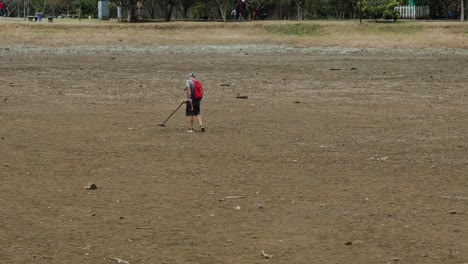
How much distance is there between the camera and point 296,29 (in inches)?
2058

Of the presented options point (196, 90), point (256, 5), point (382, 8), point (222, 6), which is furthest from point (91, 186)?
point (256, 5)

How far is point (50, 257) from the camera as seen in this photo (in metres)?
9.97

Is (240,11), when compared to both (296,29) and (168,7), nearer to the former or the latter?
(168,7)

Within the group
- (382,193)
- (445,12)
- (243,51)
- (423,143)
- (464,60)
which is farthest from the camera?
(445,12)

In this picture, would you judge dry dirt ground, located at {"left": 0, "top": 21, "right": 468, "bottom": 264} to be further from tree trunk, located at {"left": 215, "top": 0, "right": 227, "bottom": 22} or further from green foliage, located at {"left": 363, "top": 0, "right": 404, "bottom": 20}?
tree trunk, located at {"left": 215, "top": 0, "right": 227, "bottom": 22}

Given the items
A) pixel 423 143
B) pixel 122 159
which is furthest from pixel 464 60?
pixel 122 159

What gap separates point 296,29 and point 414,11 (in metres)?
15.8

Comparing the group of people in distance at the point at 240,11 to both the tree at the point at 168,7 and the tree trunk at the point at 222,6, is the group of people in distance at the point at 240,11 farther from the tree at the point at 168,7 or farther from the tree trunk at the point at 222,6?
the tree at the point at 168,7

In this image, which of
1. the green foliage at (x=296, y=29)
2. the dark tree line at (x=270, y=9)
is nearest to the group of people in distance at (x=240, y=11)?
the dark tree line at (x=270, y=9)

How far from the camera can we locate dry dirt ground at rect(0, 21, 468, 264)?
412 inches

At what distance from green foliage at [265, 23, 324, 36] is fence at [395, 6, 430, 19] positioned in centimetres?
1392

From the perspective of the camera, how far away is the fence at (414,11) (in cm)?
6525

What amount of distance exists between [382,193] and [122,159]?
4425 millimetres

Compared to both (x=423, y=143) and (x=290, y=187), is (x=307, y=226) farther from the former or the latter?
(x=423, y=143)
